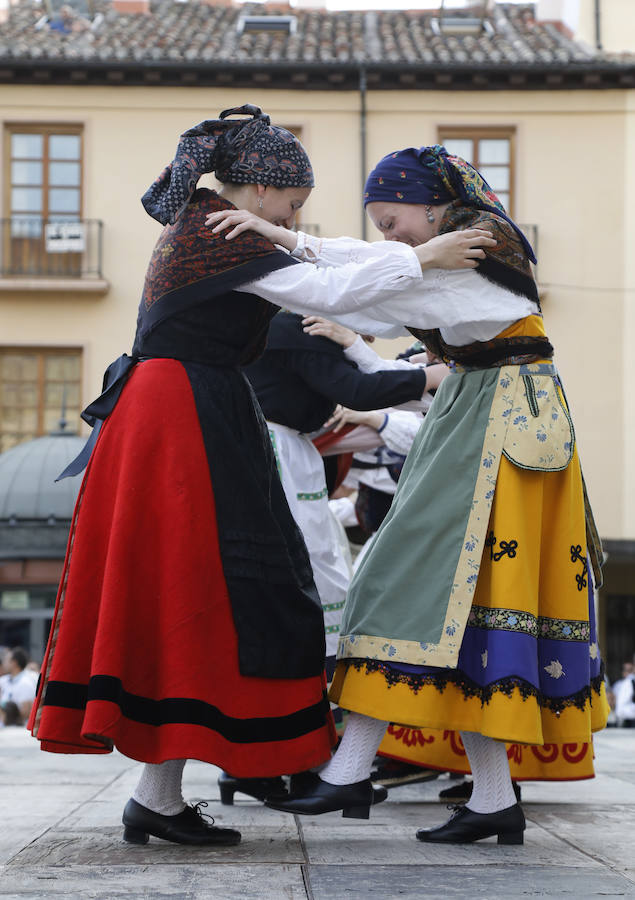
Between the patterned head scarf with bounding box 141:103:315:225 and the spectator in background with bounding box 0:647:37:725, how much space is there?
28.8 ft

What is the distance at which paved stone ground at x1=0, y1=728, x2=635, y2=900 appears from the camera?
2252 mm

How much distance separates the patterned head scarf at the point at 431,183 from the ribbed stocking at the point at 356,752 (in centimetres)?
117

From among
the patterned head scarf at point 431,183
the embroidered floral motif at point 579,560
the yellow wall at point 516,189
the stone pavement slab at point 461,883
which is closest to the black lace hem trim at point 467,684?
the embroidered floral motif at point 579,560

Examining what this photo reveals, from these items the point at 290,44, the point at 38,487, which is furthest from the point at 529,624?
the point at 290,44

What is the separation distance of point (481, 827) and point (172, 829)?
0.69 m

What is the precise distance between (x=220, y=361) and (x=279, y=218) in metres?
0.41

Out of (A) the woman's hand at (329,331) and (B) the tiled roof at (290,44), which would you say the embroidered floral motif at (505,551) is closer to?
(A) the woman's hand at (329,331)

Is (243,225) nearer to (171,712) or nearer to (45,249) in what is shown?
(171,712)

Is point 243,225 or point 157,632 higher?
point 243,225

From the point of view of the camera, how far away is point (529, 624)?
109 inches

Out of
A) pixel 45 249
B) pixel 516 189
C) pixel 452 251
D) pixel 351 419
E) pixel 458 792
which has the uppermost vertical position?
pixel 516 189

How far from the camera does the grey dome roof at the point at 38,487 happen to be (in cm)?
1556

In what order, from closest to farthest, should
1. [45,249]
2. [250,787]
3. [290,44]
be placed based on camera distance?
[250,787], [45,249], [290,44]

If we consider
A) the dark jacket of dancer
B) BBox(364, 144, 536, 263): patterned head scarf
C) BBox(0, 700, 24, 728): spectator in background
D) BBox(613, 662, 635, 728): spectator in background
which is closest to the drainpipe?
BBox(613, 662, 635, 728): spectator in background
